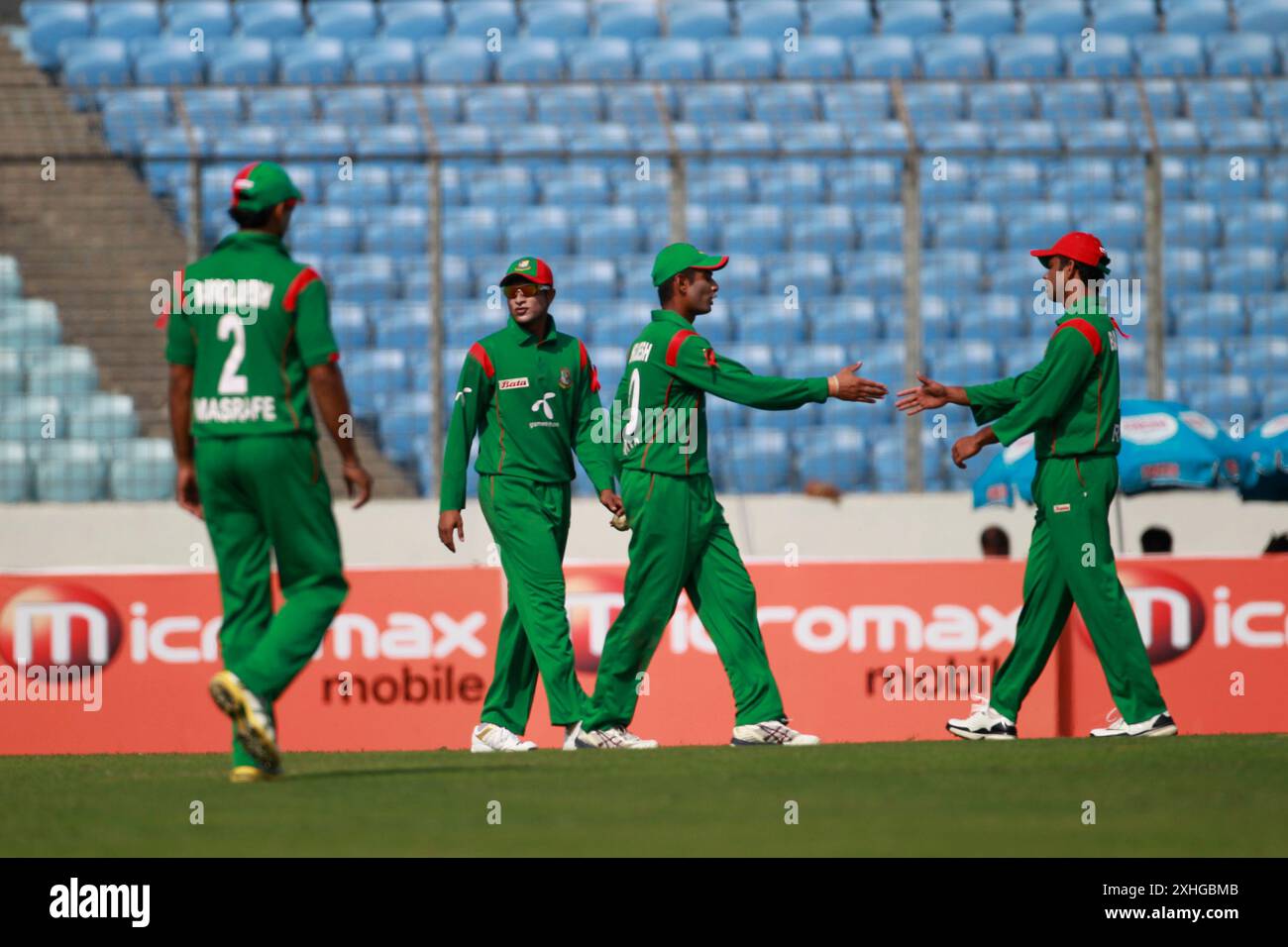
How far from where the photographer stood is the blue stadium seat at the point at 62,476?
587 inches

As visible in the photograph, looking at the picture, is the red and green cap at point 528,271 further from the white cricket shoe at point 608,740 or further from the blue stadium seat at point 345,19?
the blue stadium seat at point 345,19

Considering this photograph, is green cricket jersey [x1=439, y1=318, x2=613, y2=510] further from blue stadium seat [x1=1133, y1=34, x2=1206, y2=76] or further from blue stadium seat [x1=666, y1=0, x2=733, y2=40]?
blue stadium seat [x1=1133, y1=34, x2=1206, y2=76]

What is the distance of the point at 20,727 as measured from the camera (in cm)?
1156

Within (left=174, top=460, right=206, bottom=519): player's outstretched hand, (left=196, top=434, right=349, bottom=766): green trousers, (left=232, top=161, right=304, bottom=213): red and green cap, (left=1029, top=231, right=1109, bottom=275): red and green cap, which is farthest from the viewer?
(left=1029, top=231, right=1109, bottom=275): red and green cap

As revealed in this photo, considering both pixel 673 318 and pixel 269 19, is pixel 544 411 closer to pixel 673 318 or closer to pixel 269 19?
pixel 673 318

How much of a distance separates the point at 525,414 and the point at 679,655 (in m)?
3.17

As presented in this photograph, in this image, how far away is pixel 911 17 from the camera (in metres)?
20.6

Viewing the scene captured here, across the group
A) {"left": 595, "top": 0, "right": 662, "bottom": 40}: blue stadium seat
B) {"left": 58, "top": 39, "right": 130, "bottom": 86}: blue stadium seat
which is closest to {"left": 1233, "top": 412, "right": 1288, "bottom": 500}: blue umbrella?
{"left": 595, "top": 0, "right": 662, "bottom": 40}: blue stadium seat

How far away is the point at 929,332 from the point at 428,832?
34.6 ft

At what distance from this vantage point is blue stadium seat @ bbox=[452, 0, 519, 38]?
20500 millimetres

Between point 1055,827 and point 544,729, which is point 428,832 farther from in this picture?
point 544,729

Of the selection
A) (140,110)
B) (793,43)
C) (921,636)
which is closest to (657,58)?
(793,43)

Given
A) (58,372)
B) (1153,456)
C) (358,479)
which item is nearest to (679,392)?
(358,479)

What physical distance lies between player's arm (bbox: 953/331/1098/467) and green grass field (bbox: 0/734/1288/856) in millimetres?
1302
